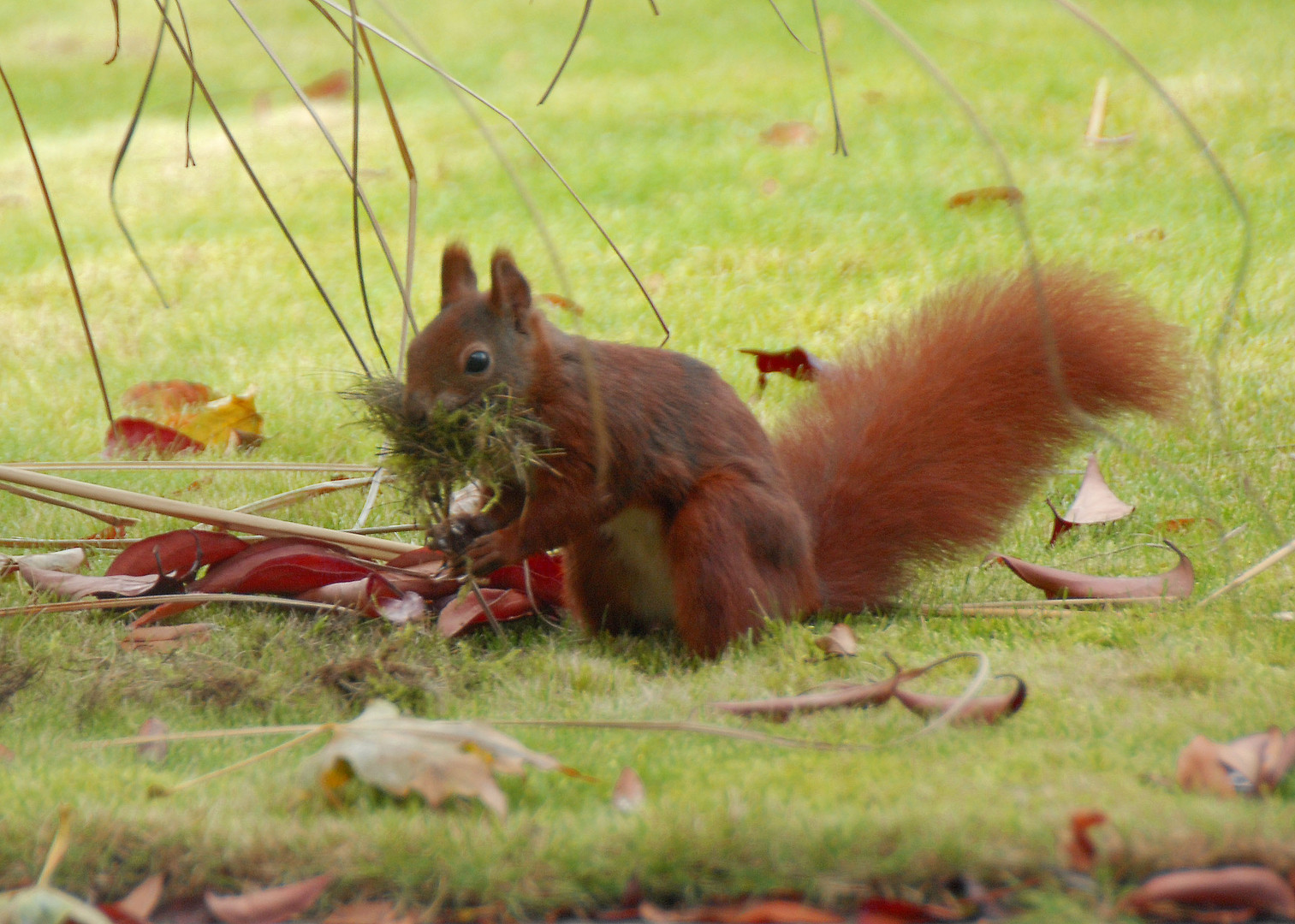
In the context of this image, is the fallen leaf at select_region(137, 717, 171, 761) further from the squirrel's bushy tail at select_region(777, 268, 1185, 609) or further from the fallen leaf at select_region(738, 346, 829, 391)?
the fallen leaf at select_region(738, 346, 829, 391)

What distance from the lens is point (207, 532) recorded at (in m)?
2.03

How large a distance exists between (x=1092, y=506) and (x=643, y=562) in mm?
961

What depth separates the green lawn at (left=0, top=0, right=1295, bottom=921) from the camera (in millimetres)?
1120

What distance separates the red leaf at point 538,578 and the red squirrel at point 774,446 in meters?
0.13

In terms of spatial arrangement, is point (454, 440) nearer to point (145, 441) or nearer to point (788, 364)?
point (788, 364)

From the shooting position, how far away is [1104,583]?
1958 millimetres

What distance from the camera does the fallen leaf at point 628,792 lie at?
3.90ft

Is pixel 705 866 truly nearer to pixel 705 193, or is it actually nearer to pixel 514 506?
pixel 514 506

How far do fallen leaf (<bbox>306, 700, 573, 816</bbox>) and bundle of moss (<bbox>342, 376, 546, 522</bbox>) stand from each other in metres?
0.52

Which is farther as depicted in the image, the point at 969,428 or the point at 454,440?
the point at 969,428

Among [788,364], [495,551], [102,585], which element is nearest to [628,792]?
[495,551]

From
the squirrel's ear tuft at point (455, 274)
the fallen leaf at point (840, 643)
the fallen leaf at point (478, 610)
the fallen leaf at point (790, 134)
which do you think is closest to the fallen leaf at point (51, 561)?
the fallen leaf at point (478, 610)

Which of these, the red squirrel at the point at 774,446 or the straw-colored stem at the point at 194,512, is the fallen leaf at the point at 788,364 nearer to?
the red squirrel at the point at 774,446

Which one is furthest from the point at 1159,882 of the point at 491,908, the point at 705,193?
the point at 705,193
